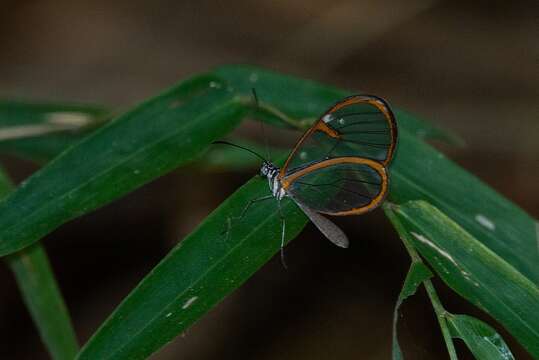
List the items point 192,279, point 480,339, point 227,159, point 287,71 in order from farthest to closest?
point 287,71 < point 227,159 < point 192,279 < point 480,339

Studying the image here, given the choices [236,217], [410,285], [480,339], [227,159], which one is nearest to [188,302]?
[236,217]

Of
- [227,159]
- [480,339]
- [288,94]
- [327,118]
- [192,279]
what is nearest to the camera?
[480,339]

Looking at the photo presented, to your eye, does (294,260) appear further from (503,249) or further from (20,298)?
(503,249)

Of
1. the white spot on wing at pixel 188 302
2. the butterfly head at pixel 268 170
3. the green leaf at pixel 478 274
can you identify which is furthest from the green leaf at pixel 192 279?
the green leaf at pixel 478 274

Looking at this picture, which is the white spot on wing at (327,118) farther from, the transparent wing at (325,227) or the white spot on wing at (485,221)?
the white spot on wing at (485,221)

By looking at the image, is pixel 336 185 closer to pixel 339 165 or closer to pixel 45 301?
pixel 339 165

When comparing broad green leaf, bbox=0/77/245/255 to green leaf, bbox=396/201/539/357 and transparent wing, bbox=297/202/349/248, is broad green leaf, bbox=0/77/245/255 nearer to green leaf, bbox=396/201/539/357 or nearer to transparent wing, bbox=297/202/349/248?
transparent wing, bbox=297/202/349/248

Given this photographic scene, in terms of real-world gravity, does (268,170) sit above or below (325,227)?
above
